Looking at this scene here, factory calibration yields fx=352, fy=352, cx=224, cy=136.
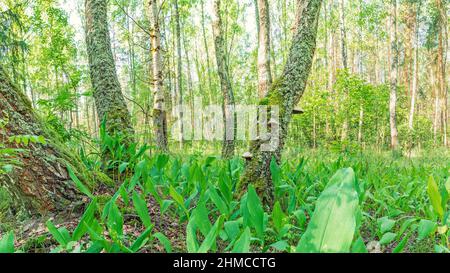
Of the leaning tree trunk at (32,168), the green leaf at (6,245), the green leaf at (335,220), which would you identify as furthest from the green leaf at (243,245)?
the leaning tree trunk at (32,168)

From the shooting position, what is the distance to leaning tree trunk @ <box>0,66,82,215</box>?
83.3 inches

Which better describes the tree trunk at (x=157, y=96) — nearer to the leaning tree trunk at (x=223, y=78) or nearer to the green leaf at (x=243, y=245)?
the leaning tree trunk at (x=223, y=78)

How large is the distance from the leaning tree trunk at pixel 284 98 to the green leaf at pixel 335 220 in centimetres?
178

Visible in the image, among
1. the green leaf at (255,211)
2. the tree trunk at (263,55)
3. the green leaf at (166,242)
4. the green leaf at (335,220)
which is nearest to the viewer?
the green leaf at (335,220)

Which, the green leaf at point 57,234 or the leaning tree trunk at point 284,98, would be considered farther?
the leaning tree trunk at point 284,98

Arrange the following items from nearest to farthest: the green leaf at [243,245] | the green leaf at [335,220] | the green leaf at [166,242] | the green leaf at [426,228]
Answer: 1. the green leaf at [335,220]
2. the green leaf at [243,245]
3. the green leaf at [166,242]
4. the green leaf at [426,228]

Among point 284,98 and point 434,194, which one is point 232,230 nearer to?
point 434,194

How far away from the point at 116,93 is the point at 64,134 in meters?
0.61

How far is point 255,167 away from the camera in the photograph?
275 centimetres

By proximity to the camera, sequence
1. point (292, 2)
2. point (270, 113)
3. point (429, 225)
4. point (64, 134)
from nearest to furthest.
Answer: point (429, 225) → point (270, 113) → point (64, 134) → point (292, 2)

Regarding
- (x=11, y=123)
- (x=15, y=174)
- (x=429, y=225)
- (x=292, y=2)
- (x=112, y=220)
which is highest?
(x=292, y=2)

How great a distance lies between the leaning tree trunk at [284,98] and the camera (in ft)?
8.98
